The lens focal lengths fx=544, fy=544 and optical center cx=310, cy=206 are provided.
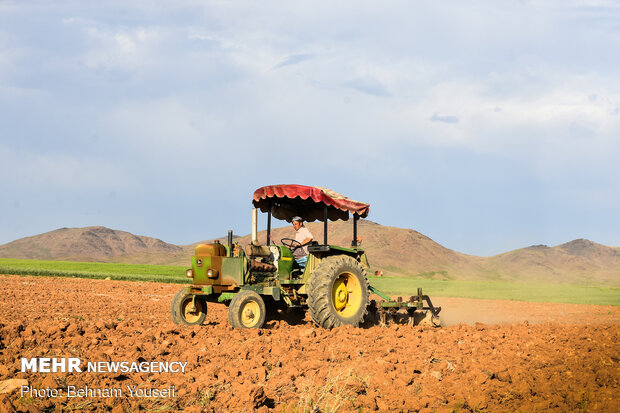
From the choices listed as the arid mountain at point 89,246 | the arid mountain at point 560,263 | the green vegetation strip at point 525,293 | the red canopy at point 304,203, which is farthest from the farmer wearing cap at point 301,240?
the arid mountain at point 89,246

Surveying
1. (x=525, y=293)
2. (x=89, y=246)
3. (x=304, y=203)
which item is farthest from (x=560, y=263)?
(x=89, y=246)

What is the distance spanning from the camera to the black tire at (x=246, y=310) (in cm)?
833

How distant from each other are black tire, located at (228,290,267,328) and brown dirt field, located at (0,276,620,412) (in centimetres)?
21

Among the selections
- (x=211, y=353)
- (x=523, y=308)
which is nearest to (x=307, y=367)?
(x=211, y=353)

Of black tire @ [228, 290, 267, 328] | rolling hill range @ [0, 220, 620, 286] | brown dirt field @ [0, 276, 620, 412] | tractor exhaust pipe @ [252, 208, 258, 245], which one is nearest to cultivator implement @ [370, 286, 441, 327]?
brown dirt field @ [0, 276, 620, 412]

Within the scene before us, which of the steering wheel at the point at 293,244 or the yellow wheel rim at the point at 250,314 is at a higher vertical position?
the steering wheel at the point at 293,244

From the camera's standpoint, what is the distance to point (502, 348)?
7.94 metres

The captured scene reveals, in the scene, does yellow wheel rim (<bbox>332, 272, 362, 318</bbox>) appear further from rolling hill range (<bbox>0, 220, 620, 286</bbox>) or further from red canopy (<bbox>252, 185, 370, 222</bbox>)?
rolling hill range (<bbox>0, 220, 620, 286</bbox>)

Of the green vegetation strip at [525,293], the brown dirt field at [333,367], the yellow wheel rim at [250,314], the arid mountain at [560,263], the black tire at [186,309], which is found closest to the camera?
the brown dirt field at [333,367]

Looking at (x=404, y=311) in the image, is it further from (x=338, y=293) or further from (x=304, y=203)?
(x=304, y=203)

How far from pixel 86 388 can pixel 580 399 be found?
4997mm

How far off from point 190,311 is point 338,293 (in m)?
2.61

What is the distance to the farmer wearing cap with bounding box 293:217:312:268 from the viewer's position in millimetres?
10023

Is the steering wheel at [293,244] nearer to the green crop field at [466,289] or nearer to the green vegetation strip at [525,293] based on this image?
the green vegetation strip at [525,293]
